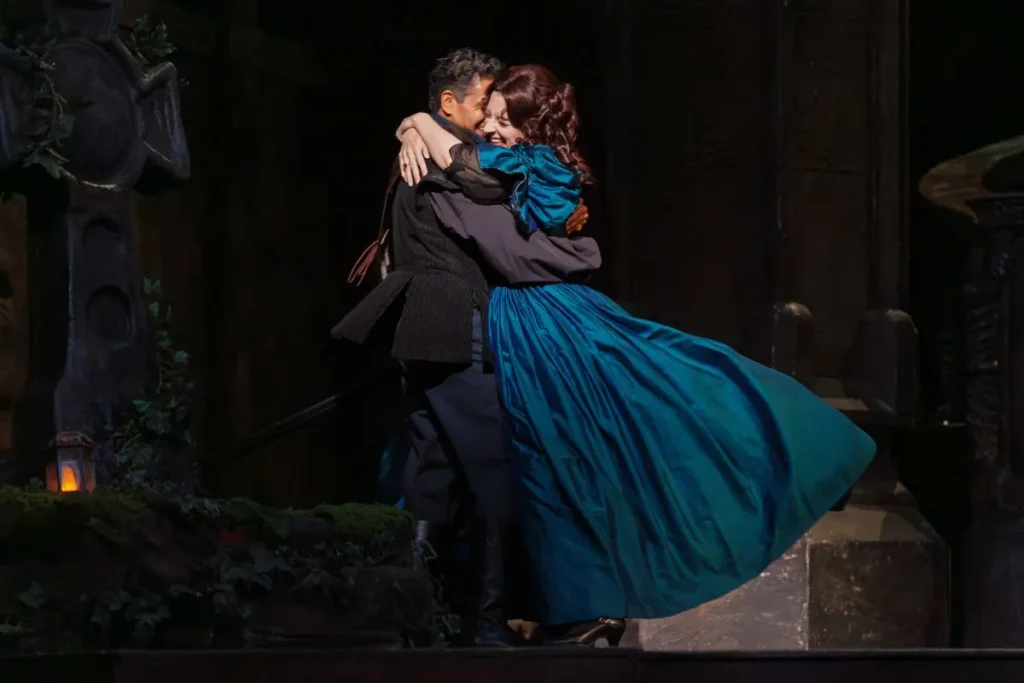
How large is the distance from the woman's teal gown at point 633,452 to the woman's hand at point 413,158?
0.20 meters

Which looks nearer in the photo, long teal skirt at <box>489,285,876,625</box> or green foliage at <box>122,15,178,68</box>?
green foliage at <box>122,15,178,68</box>

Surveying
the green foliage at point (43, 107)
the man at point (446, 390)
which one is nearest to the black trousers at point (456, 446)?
the man at point (446, 390)

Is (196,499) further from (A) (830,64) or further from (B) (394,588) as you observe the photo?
(A) (830,64)

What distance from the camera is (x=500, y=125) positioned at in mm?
5793

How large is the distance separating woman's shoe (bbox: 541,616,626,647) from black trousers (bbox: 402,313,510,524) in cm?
35

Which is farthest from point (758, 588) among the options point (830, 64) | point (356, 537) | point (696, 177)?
point (356, 537)

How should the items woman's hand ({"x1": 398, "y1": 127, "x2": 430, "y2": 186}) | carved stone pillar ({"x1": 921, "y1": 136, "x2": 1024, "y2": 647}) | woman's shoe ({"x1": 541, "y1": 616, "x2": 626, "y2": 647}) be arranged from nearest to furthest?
woman's shoe ({"x1": 541, "y1": 616, "x2": 626, "y2": 647}), woman's hand ({"x1": 398, "y1": 127, "x2": 430, "y2": 186}), carved stone pillar ({"x1": 921, "y1": 136, "x2": 1024, "y2": 647})

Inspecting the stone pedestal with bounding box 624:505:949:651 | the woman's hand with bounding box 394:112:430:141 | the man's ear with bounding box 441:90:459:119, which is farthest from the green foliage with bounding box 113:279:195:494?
the stone pedestal with bounding box 624:505:949:651

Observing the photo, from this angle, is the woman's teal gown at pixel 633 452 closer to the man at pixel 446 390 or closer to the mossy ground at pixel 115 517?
the man at pixel 446 390

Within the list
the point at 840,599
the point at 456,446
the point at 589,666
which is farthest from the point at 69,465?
the point at 840,599

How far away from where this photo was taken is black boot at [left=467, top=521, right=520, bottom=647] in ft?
17.6

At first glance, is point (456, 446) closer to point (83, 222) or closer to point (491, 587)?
point (491, 587)

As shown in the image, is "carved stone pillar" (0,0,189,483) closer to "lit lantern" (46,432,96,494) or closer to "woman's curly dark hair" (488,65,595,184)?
"lit lantern" (46,432,96,494)

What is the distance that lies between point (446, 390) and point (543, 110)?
86 cm
